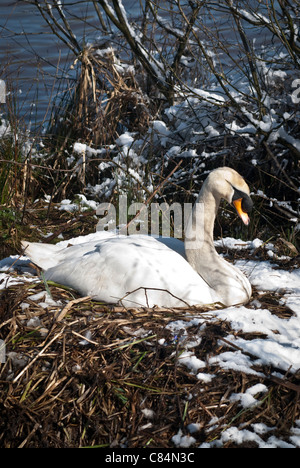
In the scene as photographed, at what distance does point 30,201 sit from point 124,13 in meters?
2.30

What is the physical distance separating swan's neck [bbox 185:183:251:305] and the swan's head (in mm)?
83

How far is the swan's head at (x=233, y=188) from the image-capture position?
4285 mm

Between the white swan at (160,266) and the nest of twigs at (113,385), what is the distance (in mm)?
259

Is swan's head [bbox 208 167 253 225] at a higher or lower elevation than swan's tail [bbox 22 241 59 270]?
higher

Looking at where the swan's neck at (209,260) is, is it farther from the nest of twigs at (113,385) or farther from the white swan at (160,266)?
the nest of twigs at (113,385)

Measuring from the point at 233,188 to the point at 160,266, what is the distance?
2.65 ft

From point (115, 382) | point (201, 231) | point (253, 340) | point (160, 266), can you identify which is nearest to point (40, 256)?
point (160, 266)

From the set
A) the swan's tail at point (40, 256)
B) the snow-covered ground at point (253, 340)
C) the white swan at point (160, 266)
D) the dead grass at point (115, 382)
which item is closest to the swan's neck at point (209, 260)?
the white swan at point (160, 266)

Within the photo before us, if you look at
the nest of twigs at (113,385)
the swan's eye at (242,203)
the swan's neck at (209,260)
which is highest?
the swan's eye at (242,203)

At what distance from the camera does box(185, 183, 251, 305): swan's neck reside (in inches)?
163

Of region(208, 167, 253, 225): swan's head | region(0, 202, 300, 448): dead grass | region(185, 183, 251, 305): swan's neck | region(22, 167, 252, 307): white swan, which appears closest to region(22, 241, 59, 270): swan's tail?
region(22, 167, 252, 307): white swan

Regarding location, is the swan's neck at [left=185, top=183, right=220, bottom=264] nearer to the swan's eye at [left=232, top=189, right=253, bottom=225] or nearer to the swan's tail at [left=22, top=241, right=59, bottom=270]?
the swan's eye at [left=232, top=189, right=253, bottom=225]

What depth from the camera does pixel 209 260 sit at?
4316 millimetres
